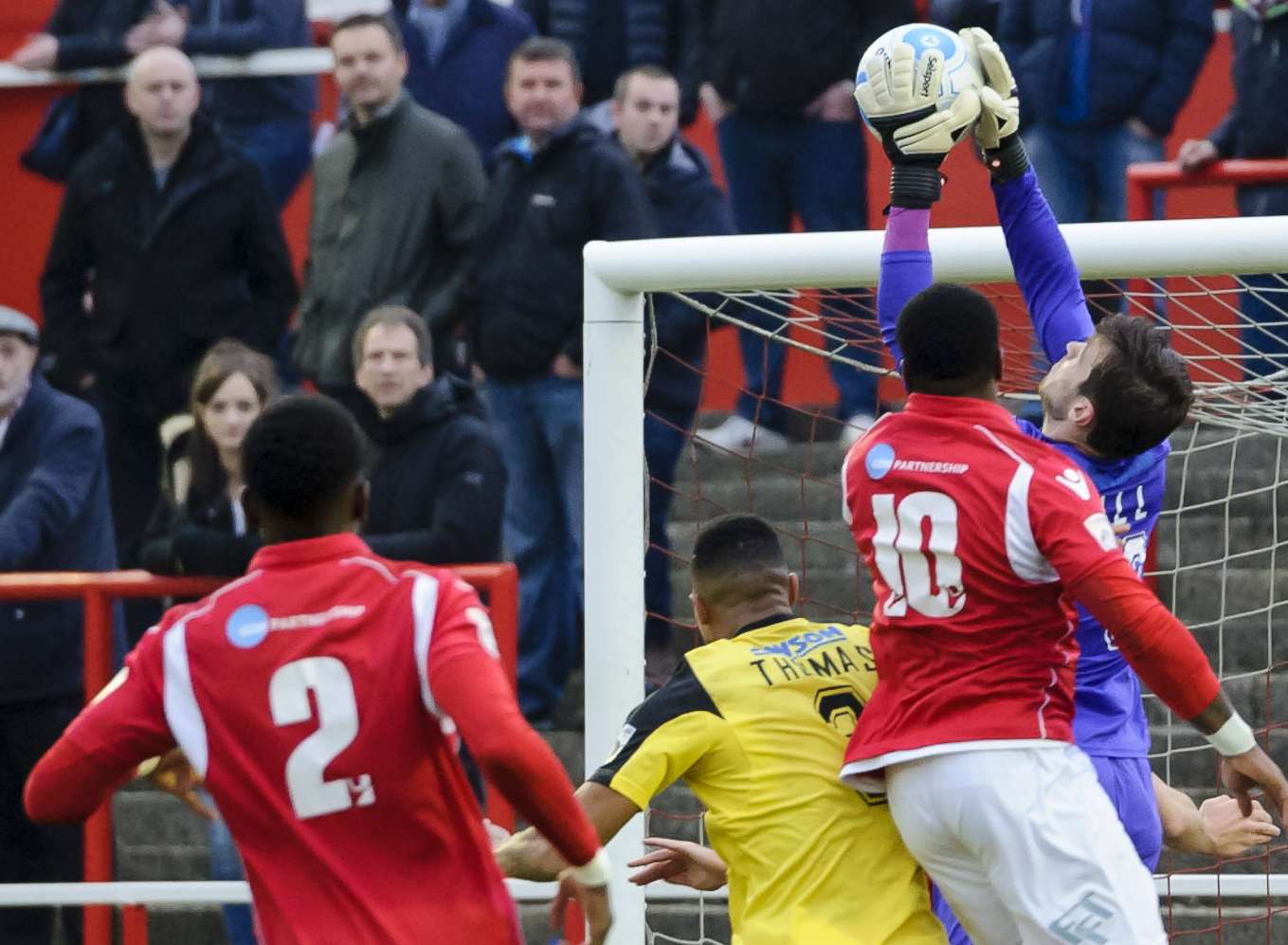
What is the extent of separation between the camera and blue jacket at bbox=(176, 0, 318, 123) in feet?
26.9

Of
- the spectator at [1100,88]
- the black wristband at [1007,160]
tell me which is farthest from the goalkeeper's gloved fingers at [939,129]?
the spectator at [1100,88]

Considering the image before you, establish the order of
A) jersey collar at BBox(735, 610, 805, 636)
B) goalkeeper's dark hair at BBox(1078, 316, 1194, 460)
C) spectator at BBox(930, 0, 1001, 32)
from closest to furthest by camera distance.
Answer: goalkeeper's dark hair at BBox(1078, 316, 1194, 460) → jersey collar at BBox(735, 610, 805, 636) → spectator at BBox(930, 0, 1001, 32)

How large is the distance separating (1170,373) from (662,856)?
4.17ft

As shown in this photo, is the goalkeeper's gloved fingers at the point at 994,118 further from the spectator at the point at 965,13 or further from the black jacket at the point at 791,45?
the spectator at the point at 965,13

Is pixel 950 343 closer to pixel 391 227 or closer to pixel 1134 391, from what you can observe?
pixel 1134 391

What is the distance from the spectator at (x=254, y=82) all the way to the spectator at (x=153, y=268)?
707 millimetres

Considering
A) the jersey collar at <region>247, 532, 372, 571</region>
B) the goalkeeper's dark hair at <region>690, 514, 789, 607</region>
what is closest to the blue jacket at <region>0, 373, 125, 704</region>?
the goalkeeper's dark hair at <region>690, 514, 789, 607</region>

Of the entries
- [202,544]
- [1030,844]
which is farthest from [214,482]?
[1030,844]

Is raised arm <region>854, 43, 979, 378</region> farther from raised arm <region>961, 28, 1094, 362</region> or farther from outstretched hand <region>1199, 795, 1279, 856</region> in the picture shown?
outstretched hand <region>1199, 795, 1279, 856</region>

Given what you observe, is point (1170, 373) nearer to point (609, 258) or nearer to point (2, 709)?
point (609, 258)

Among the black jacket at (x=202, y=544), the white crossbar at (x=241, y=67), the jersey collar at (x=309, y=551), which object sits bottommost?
the black jacket at (x=202, y=544)

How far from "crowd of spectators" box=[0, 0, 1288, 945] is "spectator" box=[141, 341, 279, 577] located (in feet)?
0.05

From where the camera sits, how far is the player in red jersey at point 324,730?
312 centimetres

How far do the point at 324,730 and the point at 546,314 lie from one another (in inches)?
153
